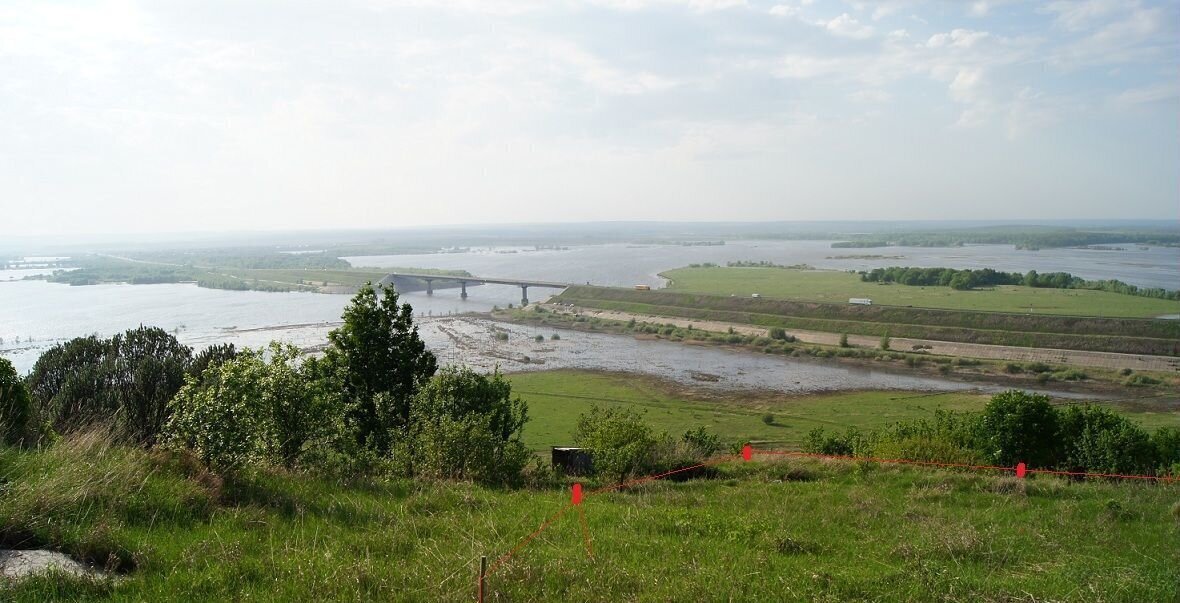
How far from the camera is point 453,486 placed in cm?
848

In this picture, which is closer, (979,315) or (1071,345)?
(1071,345)

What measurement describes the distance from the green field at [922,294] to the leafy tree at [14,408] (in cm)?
6882

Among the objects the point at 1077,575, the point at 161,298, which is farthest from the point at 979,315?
the point at 161,298

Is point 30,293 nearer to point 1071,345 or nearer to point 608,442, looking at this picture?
point 608,442

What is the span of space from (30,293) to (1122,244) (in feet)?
702

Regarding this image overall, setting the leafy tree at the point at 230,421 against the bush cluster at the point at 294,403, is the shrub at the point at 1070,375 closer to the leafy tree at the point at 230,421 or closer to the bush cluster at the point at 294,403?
the bush cluster at the point at 294,403

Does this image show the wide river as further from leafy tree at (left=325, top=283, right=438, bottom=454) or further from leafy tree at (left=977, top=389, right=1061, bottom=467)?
leafy tree at (left=325, top=283, right=438, bottom=454)

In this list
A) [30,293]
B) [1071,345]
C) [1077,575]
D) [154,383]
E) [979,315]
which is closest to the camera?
[1077,575]

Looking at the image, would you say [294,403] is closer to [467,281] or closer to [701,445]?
[701,445]

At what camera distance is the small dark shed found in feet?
40.7

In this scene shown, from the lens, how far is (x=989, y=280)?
85750 mm

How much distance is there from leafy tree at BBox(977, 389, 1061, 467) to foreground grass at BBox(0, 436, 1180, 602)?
446 inches

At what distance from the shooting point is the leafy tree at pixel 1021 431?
1938 cm

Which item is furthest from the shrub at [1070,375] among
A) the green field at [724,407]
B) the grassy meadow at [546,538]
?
the grassy meadow at [546,538]
